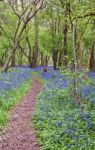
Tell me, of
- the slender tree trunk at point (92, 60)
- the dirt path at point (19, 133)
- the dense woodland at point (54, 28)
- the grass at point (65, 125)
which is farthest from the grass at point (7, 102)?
the slender tree trunk at point (92, 60)

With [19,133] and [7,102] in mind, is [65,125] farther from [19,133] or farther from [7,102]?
[7,102]

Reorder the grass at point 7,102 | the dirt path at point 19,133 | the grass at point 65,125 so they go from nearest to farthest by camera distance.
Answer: the grass at point 65,125 → the dirt path at point 19,133 → the grass at point 7,102

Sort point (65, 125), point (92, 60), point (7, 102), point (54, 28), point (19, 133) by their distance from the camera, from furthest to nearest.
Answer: point (54, 28) < point (92, 60) < point (7, 102) < point (19, 133) < point (65, 125)

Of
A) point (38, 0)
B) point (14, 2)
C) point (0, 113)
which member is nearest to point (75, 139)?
point (0, 113)

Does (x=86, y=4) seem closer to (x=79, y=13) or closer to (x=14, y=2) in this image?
(x=79, y=13)

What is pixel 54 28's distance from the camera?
3588 cm

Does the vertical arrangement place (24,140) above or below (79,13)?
below

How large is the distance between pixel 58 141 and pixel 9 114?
351 cm

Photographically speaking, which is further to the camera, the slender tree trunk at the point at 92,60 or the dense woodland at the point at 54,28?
the slender tree trunk at the point at 92,60

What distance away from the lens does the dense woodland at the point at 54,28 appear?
483 inches

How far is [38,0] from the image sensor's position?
869 inches

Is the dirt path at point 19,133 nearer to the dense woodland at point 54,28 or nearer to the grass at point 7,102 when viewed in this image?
the grass at point 7,102

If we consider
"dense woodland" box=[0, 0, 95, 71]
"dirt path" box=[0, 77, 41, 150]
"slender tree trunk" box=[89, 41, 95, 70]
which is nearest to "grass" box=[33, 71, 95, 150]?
"dirt path" box=[0, 77, 41, 150]

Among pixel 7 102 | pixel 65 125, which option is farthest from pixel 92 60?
pixel 65 125
